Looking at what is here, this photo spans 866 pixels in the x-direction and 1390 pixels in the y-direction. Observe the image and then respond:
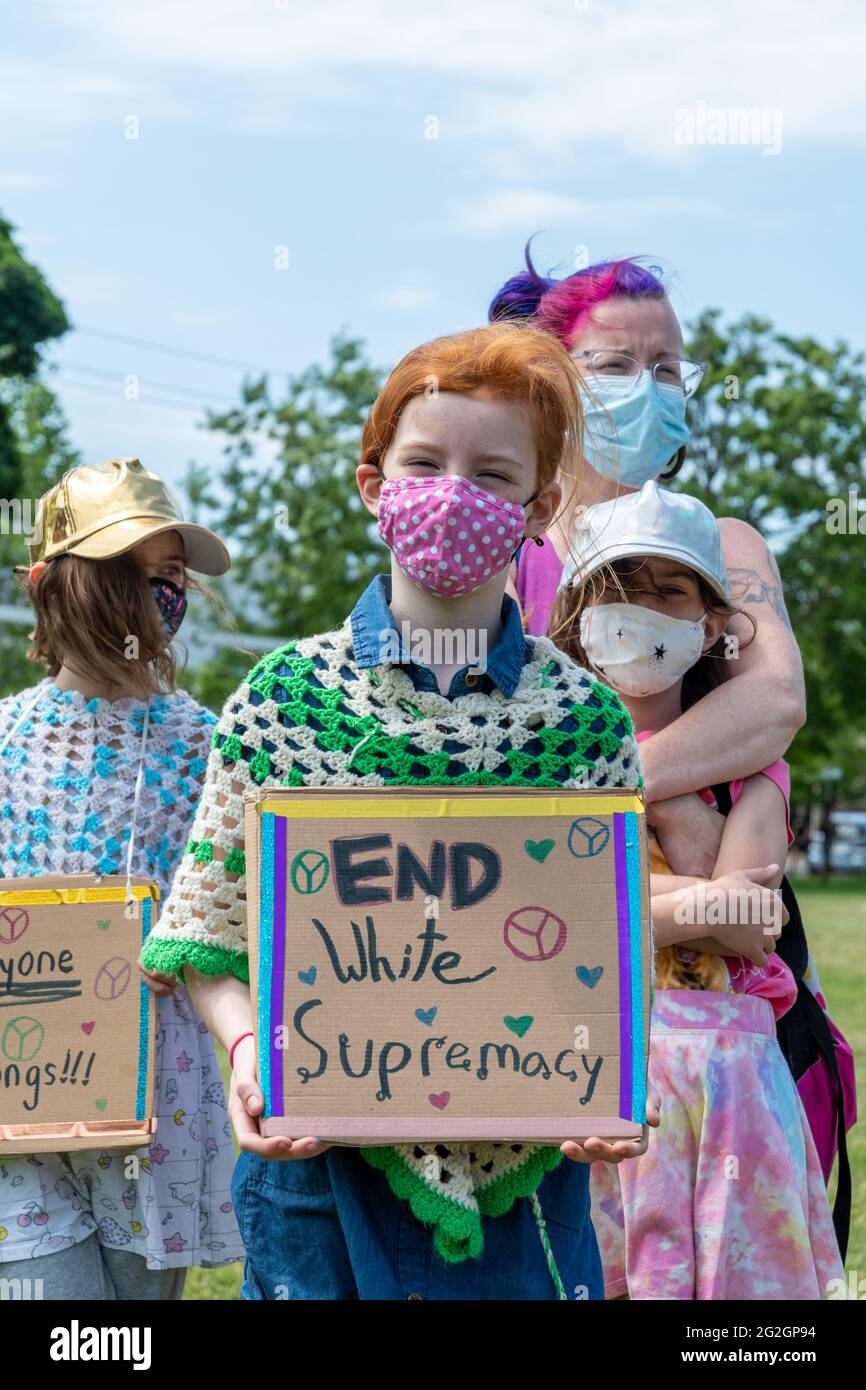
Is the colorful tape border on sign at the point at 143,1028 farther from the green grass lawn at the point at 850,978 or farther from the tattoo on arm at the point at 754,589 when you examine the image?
the green grass lawn at the point at 850,978

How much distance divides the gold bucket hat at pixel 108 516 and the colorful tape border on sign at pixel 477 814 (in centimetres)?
160

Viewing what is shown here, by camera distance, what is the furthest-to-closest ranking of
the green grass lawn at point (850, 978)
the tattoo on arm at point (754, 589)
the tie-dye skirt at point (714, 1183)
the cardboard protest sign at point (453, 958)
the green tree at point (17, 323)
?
the green tree at point (17, 323) → the green grass lawn at point (850, 978) → the tattoo on arm at point (754, 589) → the tie-dye skirt at point (714, 1183) → the cardboard protest sign at point (453, 958)

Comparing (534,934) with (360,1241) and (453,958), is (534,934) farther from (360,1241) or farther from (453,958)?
(360,1241)

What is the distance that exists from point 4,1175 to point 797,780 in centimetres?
3772

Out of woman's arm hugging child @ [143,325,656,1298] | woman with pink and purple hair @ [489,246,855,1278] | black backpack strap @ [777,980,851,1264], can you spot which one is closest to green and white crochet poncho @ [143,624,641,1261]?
woman's arm hugging child @ [143,325,656,1298]

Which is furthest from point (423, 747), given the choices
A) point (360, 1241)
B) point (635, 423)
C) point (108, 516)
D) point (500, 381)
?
point (108, 516)

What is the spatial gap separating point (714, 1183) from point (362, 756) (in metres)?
1.20

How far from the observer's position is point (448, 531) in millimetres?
2447

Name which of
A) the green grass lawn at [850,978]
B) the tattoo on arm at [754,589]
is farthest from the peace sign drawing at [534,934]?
the green grass lawn at [850,978]

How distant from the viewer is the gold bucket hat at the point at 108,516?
12.5 ft

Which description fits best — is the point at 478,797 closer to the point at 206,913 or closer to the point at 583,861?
the point at 583,861
